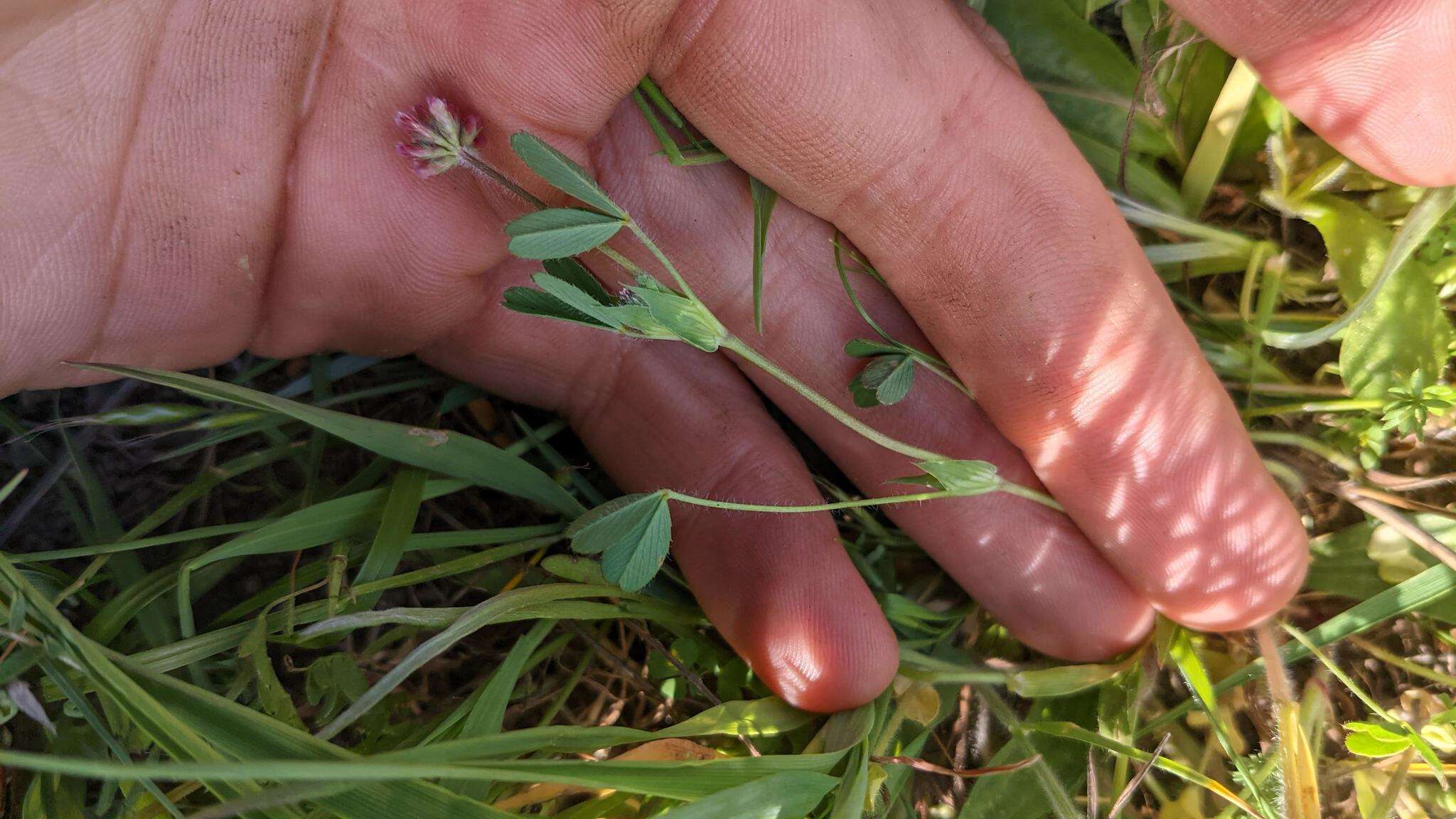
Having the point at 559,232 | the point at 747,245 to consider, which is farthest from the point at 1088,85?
the point at 559,232

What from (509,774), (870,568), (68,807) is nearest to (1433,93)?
(870,568)

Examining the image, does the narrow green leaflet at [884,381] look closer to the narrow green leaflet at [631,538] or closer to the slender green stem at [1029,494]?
the slender green stem at [1029,494]

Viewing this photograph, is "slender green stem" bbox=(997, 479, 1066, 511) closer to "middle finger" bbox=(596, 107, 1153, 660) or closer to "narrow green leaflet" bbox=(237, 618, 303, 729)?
"middle finger" bbox=(596, 107, 1153, 660)

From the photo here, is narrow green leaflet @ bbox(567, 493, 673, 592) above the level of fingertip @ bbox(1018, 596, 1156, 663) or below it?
above

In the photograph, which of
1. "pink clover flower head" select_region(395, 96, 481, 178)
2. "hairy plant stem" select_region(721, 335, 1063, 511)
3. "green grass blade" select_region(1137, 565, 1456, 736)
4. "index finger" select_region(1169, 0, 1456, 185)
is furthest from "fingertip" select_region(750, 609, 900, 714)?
"index finger" select_region(1169, 0, 1456, 185)

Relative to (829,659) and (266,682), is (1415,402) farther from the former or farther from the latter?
(266,682)

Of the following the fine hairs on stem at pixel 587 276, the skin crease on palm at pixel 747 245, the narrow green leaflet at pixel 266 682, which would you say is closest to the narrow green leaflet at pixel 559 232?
the fine hairs on stem at pixel 587 276
